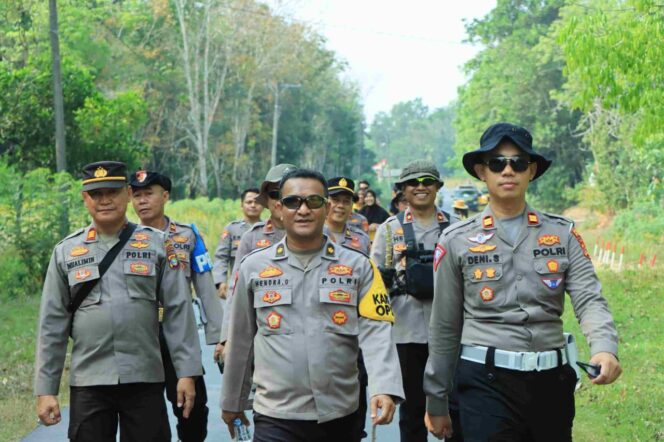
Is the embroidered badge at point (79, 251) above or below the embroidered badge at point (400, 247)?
above

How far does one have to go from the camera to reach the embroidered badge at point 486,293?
16.3 ft

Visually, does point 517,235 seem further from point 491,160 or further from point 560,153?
point 560,153

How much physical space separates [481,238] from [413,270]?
2377 millimetres

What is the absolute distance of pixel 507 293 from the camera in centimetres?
493

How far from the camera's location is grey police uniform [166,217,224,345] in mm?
7133

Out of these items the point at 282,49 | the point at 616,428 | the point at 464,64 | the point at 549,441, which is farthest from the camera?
the point at 464,64

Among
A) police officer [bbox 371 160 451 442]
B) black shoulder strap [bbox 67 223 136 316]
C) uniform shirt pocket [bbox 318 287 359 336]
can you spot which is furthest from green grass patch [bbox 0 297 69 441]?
uniform shirt pocket [bbox 318 287 359 336]

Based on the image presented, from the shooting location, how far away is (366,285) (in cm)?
498

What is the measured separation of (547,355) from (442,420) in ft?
2.18

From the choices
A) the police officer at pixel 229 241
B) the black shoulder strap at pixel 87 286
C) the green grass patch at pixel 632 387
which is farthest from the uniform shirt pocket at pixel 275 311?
the police officer at pixel 229 241

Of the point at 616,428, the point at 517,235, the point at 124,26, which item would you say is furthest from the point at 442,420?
the point at 124,26

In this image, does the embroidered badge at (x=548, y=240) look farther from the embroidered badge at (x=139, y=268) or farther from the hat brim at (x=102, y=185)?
the hat brim at (x=102, y=185)

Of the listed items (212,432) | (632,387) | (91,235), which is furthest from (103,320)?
(632,387)

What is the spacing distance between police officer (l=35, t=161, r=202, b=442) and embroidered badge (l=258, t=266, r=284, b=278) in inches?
38.6
